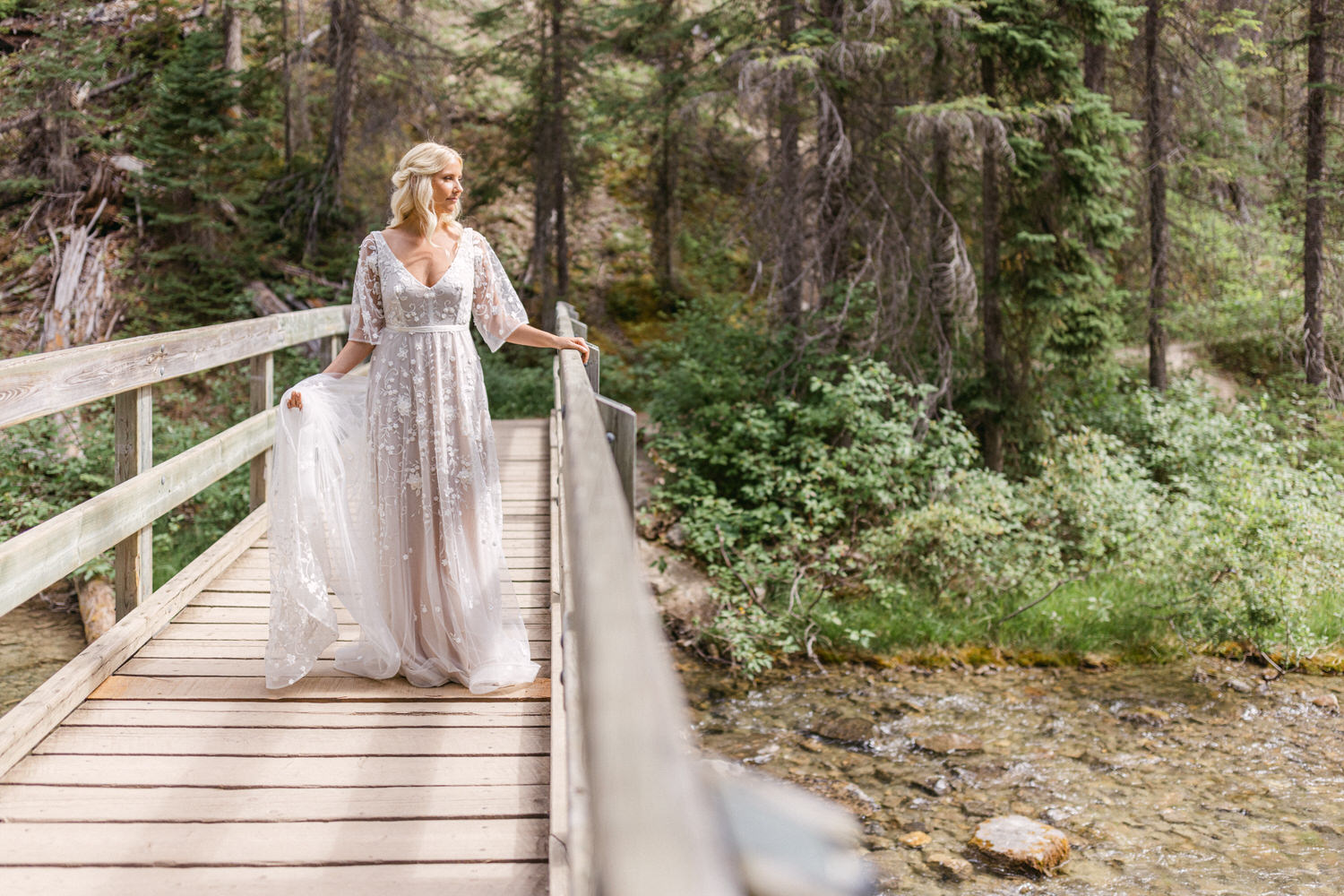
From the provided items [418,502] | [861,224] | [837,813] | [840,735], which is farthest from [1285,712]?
[418,502]

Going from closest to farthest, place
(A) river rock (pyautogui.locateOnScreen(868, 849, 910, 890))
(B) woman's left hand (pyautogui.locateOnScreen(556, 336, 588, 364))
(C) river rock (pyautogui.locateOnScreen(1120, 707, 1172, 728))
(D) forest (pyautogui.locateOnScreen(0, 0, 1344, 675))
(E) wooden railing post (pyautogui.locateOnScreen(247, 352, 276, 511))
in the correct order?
(B) woman's left hand (pyautogui.locateOnScreen(556, 336, 588, 364))
(A) river rock (pyautogui.locateOnScreen(868, 849, 910, 890))
(E) wooden railing post (pyautogui.locateOnScreen(247, 352, 276, 511))
(C) river rock (pyautogui.locateOnScreen(1120, 707, 1172, 728))
(D) forest (pyautogui.locateOnScreen(0, 0, 1344, 675))

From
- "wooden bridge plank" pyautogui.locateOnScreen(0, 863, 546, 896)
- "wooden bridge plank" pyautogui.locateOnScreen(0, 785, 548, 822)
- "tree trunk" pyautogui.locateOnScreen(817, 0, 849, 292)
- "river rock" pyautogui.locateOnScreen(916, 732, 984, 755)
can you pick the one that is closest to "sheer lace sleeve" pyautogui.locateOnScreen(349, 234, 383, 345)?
"wooden bridge plank" pyautogui.locateOnScreen(0, 785, 548, 822)

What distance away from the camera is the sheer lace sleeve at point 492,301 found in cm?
411

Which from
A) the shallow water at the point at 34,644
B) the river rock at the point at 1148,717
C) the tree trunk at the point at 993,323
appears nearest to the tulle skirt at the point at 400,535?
the shallow water at the point at 34,644

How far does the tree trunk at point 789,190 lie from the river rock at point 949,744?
5.10m

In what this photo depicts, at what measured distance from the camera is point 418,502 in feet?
12.7

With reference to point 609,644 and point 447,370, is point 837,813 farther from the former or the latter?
point 609,644

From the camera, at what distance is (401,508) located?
12.6 ft

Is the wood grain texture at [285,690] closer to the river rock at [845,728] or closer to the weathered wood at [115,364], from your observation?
the weathered wood at [115,364]

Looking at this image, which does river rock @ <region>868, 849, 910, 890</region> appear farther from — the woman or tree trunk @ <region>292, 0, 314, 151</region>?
tree trunk @ <region>292, 0, 314, 151</region>

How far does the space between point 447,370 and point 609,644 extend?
289 cm

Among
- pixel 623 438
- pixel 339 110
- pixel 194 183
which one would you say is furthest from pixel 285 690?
pixel 339 110

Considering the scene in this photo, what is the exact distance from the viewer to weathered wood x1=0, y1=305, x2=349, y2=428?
3133mm

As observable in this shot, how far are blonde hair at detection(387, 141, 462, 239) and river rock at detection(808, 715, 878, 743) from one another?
4.97m
